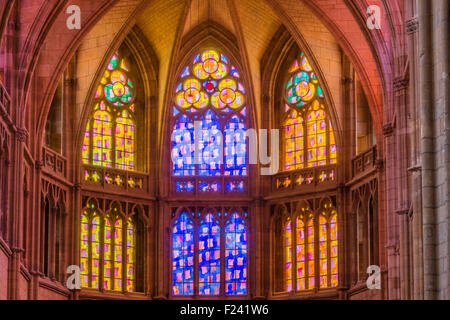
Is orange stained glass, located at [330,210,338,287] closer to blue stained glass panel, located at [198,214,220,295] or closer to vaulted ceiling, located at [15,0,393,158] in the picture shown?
vaulted ceiling, located at [15,0,393,158]

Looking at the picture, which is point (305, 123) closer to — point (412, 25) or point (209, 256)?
point (209, 256)

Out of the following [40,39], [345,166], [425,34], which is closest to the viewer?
[425,34]

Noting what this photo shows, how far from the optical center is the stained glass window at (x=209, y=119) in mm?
→ 44969

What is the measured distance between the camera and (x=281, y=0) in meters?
41.6

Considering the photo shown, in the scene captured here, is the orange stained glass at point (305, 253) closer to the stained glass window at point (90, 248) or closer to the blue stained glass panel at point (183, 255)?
the blue stained glass panel at point (183, 255)

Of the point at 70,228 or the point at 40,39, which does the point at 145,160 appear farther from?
the point at 40,39

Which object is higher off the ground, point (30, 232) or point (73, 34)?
point (73, 34)

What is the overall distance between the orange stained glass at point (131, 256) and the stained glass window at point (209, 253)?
49.3 inches

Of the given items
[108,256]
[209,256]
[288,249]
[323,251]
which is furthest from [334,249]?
[108,256]

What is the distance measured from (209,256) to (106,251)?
3.33 m

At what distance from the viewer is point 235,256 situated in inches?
1738

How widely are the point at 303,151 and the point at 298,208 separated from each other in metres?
1.85
